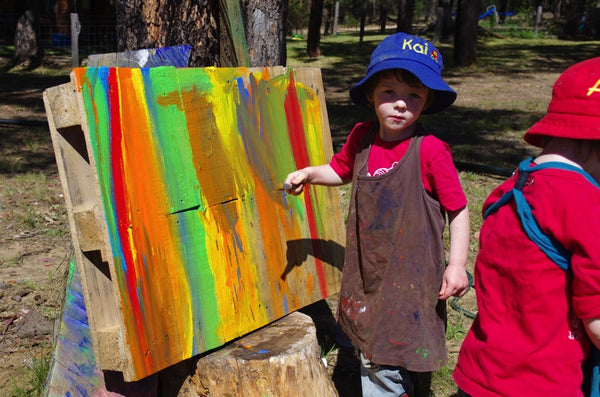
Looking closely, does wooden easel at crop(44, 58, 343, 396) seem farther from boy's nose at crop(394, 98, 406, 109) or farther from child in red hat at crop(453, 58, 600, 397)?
boy's nose at crop(394, 98, 406, 109)

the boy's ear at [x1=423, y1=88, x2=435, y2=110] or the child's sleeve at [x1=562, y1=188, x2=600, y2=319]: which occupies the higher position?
the boy's ear at [x1=423, y1=88, x2=435, y2=110]

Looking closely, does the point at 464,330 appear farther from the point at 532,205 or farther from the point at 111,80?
the point at 111,80

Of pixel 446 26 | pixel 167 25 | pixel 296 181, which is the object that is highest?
pixel 167 25

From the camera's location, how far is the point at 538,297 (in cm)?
179

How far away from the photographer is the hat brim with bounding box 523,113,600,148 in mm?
1676

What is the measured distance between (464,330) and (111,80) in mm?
2414

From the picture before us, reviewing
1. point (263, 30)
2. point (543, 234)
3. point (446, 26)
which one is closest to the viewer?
point (543, 234)

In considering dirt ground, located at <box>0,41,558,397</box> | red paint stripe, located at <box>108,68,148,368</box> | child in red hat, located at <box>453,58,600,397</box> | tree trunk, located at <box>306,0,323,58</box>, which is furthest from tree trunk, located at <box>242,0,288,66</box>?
tree trunk, located at <box>306,0,323,58</box>

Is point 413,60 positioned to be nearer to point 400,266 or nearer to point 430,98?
point 430,98

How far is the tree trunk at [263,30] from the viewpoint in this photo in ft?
13.7

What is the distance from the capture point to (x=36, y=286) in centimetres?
390

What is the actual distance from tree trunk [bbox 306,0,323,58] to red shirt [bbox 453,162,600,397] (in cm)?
1726

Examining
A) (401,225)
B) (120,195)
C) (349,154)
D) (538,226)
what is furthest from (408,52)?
(120,195)

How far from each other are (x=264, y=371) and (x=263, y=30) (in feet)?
8.21
